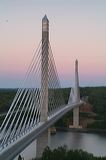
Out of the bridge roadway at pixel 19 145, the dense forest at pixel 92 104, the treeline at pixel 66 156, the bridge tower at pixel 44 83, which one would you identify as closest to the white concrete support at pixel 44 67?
the bridge tower at pixel 44 83

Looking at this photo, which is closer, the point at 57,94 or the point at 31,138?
the point at 31,138

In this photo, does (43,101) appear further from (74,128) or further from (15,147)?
(74,128)

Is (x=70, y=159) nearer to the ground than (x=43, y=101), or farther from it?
nearer to the ground

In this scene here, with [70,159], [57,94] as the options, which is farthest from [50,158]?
[57,94]

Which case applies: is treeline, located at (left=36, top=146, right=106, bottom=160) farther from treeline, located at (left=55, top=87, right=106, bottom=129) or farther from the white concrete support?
treeline, located at (left=55, top=87, right=106, bottom=129)

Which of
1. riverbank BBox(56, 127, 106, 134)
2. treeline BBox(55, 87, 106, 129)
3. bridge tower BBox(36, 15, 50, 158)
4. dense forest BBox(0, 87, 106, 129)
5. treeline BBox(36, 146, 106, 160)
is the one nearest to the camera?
treeline BBox(36, 146, 106, 160)

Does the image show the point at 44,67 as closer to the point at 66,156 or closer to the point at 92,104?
the point at 66,156

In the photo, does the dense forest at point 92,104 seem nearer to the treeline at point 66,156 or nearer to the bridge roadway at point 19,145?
the treeline at point 66,156

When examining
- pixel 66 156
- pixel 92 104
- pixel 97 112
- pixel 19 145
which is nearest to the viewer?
pixel 19 145

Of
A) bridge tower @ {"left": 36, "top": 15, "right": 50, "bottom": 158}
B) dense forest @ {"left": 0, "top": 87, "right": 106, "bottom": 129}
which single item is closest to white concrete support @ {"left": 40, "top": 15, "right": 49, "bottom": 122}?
bridge tower @ {"left": 36, "top": 15, "right": 50, "bottom": 158}

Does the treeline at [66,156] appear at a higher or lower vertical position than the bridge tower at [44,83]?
lower

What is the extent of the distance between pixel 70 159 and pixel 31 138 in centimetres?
199

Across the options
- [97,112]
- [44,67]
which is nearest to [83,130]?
[97,112]

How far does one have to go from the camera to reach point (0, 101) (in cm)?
2512
